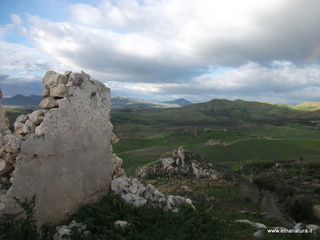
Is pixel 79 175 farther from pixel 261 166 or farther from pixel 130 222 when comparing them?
pixel 261 166

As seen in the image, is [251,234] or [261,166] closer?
[251,234]

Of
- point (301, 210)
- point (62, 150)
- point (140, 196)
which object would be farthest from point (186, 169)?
point (62, 150)

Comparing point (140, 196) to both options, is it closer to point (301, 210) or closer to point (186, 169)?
point (301, 210)

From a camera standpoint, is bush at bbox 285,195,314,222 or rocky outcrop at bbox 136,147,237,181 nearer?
bush at bbox 285,195,314,222

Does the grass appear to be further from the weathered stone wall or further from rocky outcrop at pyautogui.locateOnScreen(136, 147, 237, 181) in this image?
rocky outcrop at pyautogui.locateOnScreen(136, 147, 237, 181)

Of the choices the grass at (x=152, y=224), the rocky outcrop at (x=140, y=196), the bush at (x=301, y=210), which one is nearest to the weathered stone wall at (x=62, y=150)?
the rocky outcrop at (x=140, y=196)

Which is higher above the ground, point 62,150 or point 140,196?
point 62,150

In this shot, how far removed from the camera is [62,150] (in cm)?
823

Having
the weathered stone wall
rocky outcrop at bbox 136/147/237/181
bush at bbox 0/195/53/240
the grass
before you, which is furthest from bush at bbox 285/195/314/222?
bush at bbox 0/195/53/240

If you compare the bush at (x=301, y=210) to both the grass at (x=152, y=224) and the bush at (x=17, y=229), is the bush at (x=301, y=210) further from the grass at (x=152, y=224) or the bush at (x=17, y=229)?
the bush at (x=17, y=229)

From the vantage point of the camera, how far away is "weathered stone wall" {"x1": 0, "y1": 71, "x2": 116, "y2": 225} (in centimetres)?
746

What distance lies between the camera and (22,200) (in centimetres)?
720

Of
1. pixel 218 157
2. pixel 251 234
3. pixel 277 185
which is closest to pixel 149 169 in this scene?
pixel 277 185

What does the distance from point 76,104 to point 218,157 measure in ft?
164
